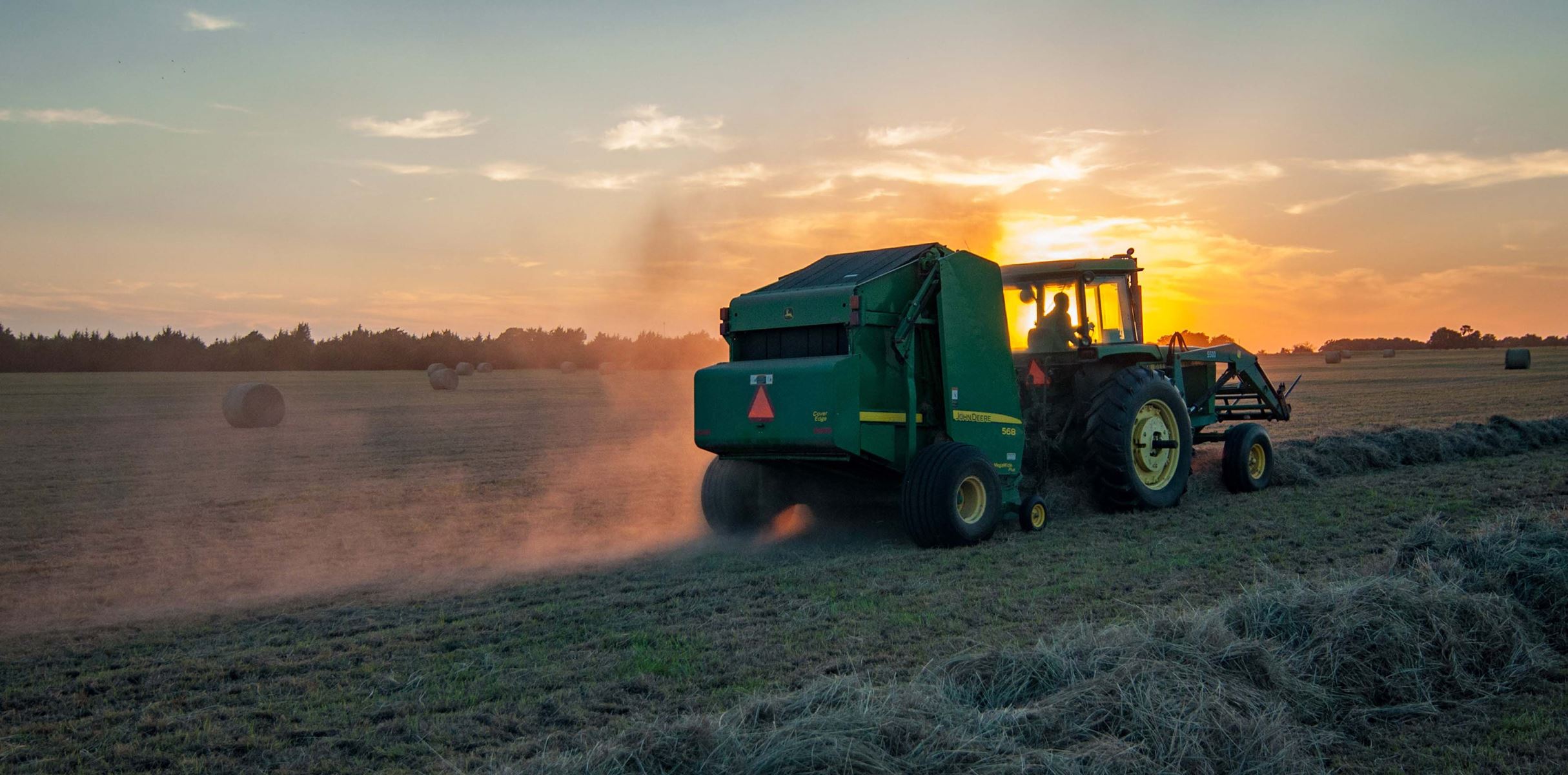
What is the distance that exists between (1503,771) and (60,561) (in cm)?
1022

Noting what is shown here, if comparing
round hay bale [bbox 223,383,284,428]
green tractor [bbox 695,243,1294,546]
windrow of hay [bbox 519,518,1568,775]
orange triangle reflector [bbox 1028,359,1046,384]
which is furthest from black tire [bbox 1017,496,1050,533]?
round hay bale [bbox 223,383,284,428]

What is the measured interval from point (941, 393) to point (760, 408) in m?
1.70

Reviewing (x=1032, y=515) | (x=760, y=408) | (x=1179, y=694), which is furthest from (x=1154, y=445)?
(x=1179, y=694)

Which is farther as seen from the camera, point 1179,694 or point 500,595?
point 500,595

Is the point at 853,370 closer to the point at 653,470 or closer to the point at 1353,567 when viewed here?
the point at 1353,567

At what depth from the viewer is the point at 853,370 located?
8.95 metres

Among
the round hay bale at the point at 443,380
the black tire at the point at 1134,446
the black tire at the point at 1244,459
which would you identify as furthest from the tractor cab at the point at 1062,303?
the round hay bale at the point at 443,380

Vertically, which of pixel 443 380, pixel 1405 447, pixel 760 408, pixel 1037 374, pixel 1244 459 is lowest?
pixel 1405 447

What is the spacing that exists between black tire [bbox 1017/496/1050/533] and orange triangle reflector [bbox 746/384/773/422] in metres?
2.62

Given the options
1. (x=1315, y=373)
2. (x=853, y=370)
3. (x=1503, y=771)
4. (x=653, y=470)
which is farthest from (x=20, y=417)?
(x=1315, y=373)

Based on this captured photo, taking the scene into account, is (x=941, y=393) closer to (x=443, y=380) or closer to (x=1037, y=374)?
(x=1037, y=374)

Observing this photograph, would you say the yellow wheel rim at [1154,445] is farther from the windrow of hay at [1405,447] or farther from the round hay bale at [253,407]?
the round hay bale at [253,407]

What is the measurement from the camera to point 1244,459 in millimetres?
12641

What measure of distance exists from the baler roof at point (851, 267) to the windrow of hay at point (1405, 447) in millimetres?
6102
